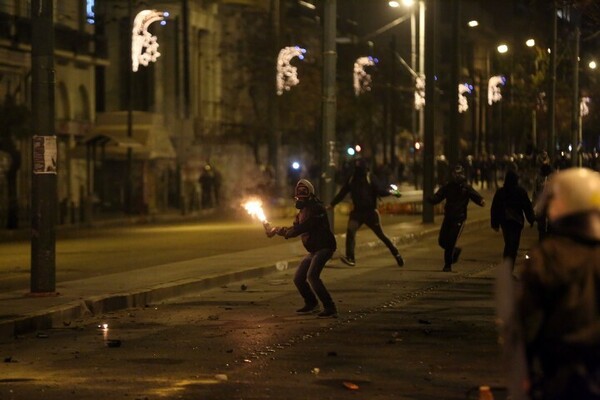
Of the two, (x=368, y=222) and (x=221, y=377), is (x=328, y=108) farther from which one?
(x=221, y=377)

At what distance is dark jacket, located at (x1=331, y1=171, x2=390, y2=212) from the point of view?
21859 millimetres

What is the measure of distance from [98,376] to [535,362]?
6.57 meters

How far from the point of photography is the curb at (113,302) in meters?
14.4

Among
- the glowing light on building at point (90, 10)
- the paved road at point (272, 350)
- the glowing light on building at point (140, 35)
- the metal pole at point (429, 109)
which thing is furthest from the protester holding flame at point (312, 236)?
the glowing light on building at point (90, 10)

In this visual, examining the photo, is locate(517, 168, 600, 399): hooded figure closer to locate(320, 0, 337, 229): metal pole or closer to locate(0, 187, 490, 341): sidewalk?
locate(0, 187, 490, 341): sidewalk

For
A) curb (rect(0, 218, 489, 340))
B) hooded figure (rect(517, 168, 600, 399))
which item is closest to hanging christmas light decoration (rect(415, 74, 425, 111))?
curb (rect(0, 218, 489, 340))

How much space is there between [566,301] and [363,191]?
16.9m

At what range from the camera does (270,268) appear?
21.7 meters

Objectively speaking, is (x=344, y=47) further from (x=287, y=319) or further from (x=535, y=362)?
(x=535, y=362)

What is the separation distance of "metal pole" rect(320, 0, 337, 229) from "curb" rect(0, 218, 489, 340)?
208 cm

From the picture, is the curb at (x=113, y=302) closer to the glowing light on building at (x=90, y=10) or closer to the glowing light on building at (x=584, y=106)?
the glowing light on building at (x=90, y=10)

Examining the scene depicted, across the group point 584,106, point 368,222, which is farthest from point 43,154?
point 584,106

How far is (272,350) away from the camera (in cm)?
1259

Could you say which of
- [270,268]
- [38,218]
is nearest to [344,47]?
[270,268]
